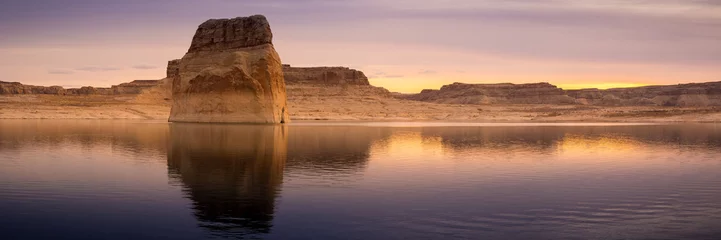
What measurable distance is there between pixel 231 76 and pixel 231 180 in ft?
116

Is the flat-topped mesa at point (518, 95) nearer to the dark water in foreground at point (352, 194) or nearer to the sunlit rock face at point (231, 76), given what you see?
the sunlit rock face at point (231, 76)

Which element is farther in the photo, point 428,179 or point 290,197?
point 428,179

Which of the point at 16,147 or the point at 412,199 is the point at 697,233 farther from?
the point at 16,147

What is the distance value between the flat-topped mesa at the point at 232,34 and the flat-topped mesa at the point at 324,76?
7335 centimetres

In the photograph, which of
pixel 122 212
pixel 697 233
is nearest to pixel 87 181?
pixel 122 212

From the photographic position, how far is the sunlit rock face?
2018 inches

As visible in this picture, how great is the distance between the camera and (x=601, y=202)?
550 inches

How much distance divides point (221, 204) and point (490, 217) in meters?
5.47

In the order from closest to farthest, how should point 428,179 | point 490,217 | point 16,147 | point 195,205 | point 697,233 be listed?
point 697,233 < point 490,217 < point 195,205 < point 428,179 < point 16,147

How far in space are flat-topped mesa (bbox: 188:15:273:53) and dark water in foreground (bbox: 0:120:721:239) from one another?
2854 centimetres

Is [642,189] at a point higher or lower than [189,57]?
lower

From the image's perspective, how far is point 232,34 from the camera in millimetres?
54625

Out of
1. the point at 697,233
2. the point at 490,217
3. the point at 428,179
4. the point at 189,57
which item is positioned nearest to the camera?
the point at 697,233

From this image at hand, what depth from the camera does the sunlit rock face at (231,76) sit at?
51250mm
